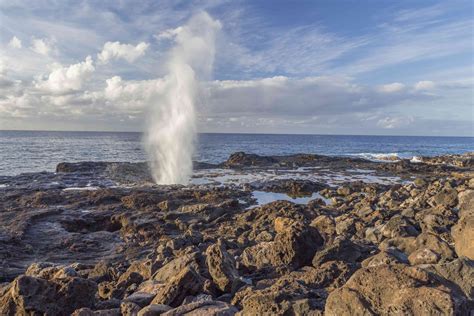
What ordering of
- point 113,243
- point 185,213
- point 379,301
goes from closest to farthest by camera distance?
point 379,301 → point 113,243 → point 185,213

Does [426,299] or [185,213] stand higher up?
[426,299]

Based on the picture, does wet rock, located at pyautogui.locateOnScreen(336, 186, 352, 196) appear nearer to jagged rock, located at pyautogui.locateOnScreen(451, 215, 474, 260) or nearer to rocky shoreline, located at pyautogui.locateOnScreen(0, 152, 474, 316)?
rocky shoreline, located at pyautogui.locateOnScreen(0, 152, 474, 316)

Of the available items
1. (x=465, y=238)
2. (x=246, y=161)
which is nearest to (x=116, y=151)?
(x=246, y=161)

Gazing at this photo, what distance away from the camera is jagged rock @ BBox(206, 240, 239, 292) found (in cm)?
762

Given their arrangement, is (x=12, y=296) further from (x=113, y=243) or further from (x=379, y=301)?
(x=113, y=243)

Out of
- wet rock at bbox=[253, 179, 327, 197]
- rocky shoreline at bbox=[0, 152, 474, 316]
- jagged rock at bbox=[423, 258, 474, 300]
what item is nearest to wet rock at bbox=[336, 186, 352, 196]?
rocky shoreline at bbox=[0, 152, 474, 316]

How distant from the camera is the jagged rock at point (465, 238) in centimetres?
849

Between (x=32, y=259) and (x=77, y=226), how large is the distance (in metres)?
4.87

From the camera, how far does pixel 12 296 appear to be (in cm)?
646

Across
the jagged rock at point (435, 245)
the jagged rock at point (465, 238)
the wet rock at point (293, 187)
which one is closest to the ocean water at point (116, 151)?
the wet rock at point (293, 187)

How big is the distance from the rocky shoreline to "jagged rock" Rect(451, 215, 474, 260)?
0.03m

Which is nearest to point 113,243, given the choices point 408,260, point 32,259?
point 32,259

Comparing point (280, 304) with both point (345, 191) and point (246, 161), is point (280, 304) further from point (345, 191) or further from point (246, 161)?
point (246, 161)

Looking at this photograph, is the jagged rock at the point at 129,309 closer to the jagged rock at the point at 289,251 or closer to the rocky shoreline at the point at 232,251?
the rocky shoreline at the point at 232,251
